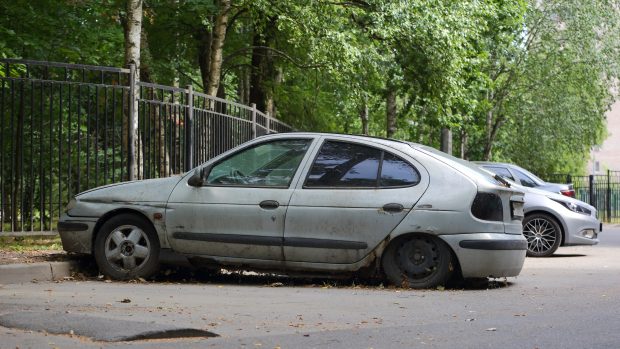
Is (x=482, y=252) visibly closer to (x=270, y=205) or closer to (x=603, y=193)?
(x=270, y=205)

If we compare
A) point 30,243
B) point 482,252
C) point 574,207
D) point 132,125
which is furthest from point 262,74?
point 482,252

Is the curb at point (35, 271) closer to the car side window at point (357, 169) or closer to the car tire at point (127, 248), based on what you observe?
the car tire at point (127, 248)

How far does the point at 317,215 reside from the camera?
10.4 m

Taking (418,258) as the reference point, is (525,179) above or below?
above

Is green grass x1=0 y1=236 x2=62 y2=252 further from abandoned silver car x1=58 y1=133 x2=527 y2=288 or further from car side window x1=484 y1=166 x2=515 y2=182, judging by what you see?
car side window x1=484 y1=166 x2=515 y2=182

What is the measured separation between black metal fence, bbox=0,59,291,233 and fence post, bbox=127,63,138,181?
1cm

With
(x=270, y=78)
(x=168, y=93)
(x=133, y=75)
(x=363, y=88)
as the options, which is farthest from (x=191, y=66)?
(x=133, y=75)

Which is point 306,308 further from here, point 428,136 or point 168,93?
point 428,136

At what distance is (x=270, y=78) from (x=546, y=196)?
13.4 m

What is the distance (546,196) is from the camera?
56.3 feet

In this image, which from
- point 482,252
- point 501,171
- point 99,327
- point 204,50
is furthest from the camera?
point 204,50

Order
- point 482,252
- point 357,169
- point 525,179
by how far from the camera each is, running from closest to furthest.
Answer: point 482,252 → point 357,169 → point 525,179

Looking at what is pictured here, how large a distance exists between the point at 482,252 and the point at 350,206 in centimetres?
132

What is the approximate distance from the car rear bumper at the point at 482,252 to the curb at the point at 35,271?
12.6 ft
